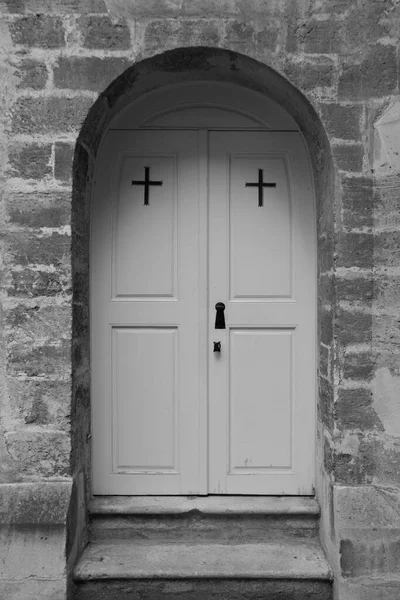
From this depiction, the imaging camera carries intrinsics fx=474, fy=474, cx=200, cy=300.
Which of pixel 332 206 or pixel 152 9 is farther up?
pixel 152 9

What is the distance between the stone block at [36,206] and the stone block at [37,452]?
975 mm

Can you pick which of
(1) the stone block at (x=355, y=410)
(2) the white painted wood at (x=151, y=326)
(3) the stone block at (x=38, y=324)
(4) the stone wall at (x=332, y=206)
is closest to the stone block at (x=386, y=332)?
(4) the stone wall at (x=332, y=206)

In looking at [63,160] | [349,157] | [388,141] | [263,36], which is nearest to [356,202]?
[349,157]

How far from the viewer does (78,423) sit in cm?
233

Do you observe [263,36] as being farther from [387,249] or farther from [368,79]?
[387,249]

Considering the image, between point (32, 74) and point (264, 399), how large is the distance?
1.97 m

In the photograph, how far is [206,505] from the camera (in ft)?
8.19

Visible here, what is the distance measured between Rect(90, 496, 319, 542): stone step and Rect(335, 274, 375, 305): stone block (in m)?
1.12

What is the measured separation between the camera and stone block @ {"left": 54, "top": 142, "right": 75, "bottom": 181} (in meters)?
2.19

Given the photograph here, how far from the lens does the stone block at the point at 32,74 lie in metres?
2.17

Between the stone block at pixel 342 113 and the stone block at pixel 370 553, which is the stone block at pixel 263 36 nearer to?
the stone block at pixel 342 113

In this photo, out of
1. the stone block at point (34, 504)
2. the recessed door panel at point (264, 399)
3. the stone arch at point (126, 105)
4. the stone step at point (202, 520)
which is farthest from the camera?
the recessed door panel at point (264, 399)

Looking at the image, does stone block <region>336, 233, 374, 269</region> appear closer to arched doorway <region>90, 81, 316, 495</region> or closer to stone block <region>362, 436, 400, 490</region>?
arched doorway <region>90, 81, 316, 495</region>

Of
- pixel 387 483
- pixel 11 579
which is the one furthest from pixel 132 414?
pixel 387 483
